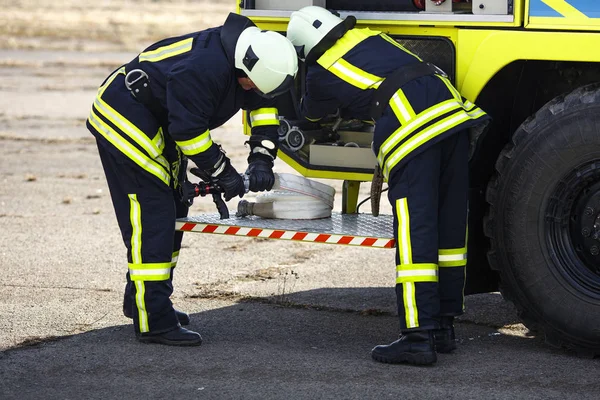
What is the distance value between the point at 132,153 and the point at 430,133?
147cm

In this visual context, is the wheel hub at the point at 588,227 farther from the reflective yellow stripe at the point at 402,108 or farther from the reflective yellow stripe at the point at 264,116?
the reflective yellow stripe at the point at 264,116

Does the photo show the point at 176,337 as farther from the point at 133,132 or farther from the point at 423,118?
the point at 423,118

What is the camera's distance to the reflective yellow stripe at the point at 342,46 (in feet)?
17.3

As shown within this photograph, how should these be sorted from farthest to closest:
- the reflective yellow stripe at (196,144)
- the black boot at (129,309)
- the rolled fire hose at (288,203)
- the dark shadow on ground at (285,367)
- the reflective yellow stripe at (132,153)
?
the rolled fire hose at (288,203) → the black boot at (129,309) → the reflective yellow stripe at (132,153) → the reflective yellow stripe at (196,144) → the dark shadow on ground at (285,367)

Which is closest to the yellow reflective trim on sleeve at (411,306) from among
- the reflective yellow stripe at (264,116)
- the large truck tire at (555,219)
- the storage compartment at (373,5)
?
the large truck tire at (555,219)

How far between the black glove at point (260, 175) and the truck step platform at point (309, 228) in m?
0.21

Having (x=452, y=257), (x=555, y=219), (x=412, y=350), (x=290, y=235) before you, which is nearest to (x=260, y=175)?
(x=290, y=235)

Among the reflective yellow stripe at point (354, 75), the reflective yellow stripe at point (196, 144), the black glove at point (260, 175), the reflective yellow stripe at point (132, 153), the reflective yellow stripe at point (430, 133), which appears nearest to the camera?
the reflective yellow stripe at point (430, 133)

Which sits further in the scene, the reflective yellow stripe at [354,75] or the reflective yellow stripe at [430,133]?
the reflective yellow stripe at [354,75]

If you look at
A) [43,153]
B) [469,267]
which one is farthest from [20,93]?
[469,267]

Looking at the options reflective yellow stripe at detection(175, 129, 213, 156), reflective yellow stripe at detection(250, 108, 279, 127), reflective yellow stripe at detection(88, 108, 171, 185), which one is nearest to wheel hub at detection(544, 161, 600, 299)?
reflective yellow stripe at detection(250, 108, 279, 127)

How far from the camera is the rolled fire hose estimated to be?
19.9 feet

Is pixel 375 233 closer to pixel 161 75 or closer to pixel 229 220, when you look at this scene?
pixel 229 220

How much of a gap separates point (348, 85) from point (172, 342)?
5.02ft
